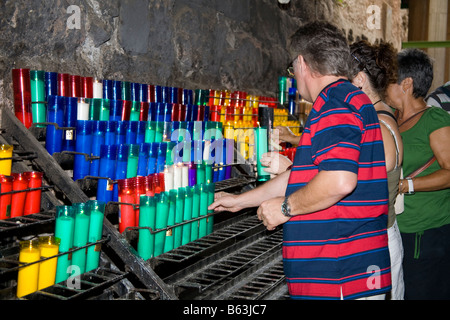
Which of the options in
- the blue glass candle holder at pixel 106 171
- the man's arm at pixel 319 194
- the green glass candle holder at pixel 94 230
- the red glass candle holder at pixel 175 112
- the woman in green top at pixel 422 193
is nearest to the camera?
the man's arm at pixel 319 194

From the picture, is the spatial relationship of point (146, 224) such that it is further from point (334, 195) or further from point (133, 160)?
point (334, 195)

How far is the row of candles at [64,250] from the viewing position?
1.59m

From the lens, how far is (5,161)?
6.04ft

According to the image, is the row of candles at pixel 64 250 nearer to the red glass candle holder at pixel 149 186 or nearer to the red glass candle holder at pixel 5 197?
the red glass candle holder at pixel 5 197

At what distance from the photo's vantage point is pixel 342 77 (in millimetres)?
1631

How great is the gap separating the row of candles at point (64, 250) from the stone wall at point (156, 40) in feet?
3.09

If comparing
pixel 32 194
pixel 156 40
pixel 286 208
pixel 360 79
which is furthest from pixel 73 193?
pixel 156 40

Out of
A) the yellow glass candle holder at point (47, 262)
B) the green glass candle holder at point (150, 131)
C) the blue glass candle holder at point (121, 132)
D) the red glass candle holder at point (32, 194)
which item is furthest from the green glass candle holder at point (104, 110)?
the yellow glass candle holder at point (47, 262)

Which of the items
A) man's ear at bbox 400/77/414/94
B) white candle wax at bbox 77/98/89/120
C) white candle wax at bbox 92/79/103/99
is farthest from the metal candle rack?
man's ear at bbox 400/77/414/94

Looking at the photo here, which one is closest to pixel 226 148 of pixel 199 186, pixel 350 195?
pixel 199 186

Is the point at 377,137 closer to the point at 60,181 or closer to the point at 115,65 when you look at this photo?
the point at 60,181

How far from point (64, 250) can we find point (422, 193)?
1827 mm

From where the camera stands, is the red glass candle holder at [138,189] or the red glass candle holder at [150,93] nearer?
the red glass candle holder at [138,189]
